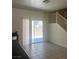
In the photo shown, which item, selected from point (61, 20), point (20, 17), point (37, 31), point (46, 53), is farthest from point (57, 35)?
point (20, 17)

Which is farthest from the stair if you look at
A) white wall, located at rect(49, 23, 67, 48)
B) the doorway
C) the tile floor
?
the tile floor

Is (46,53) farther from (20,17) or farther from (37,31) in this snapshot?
(20,17)

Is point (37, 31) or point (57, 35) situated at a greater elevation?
point (37, 31)

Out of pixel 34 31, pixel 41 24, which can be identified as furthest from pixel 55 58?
pixel 41 24

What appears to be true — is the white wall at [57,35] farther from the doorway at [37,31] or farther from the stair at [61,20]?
the doorway at [37,31]

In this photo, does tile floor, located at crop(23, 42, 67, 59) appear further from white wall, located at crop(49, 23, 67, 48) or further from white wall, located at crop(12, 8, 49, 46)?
white wall, located at crop(12, 8, 49, 46)

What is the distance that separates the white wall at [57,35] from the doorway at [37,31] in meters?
0.86

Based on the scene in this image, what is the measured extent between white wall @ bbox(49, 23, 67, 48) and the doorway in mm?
857

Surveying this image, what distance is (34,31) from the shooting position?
7.84 metres

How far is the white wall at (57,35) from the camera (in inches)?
251

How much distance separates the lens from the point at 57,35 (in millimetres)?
7172

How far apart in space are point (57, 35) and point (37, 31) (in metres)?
1.87
